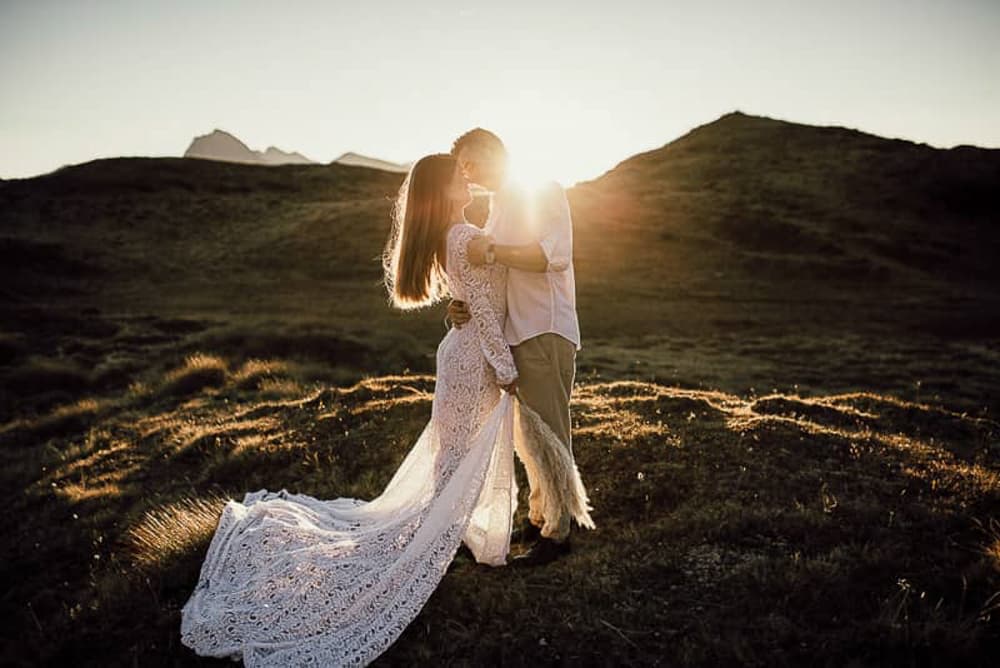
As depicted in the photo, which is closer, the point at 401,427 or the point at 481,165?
the point at 481,165

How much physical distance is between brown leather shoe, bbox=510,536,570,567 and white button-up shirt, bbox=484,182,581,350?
157cm

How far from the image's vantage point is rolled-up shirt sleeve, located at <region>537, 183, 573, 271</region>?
4355mm

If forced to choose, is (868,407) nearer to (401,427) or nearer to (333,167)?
(401,427)

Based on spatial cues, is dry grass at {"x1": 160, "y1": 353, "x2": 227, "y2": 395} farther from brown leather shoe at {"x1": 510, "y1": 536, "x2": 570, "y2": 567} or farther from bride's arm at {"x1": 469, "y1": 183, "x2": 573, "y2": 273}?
bride's arm at {"x1": 469, "y1": 183, "x2": 573, "y2": 273}

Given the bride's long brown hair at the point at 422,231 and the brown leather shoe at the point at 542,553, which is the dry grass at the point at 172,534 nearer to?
the brown leather shoe at the point at 542,553

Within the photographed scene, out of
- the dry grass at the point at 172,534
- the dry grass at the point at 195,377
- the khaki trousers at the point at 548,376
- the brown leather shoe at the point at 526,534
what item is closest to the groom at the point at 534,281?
the khaki trousers at the point at 548,376

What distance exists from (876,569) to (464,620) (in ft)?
9.32

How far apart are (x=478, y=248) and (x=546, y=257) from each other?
44 cm

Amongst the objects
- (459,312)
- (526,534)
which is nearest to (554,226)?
(459,312)

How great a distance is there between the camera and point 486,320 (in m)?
4.56

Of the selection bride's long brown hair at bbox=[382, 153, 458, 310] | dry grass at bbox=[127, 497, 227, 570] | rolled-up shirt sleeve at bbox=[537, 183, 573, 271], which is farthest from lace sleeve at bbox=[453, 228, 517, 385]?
dry grass at bbox=[127, 497, 227, 570]

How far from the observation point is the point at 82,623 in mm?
5094

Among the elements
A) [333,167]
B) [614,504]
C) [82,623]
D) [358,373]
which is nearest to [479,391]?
[614,504]

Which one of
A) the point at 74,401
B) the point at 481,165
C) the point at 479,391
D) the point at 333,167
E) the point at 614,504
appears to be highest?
the point at 333,167
